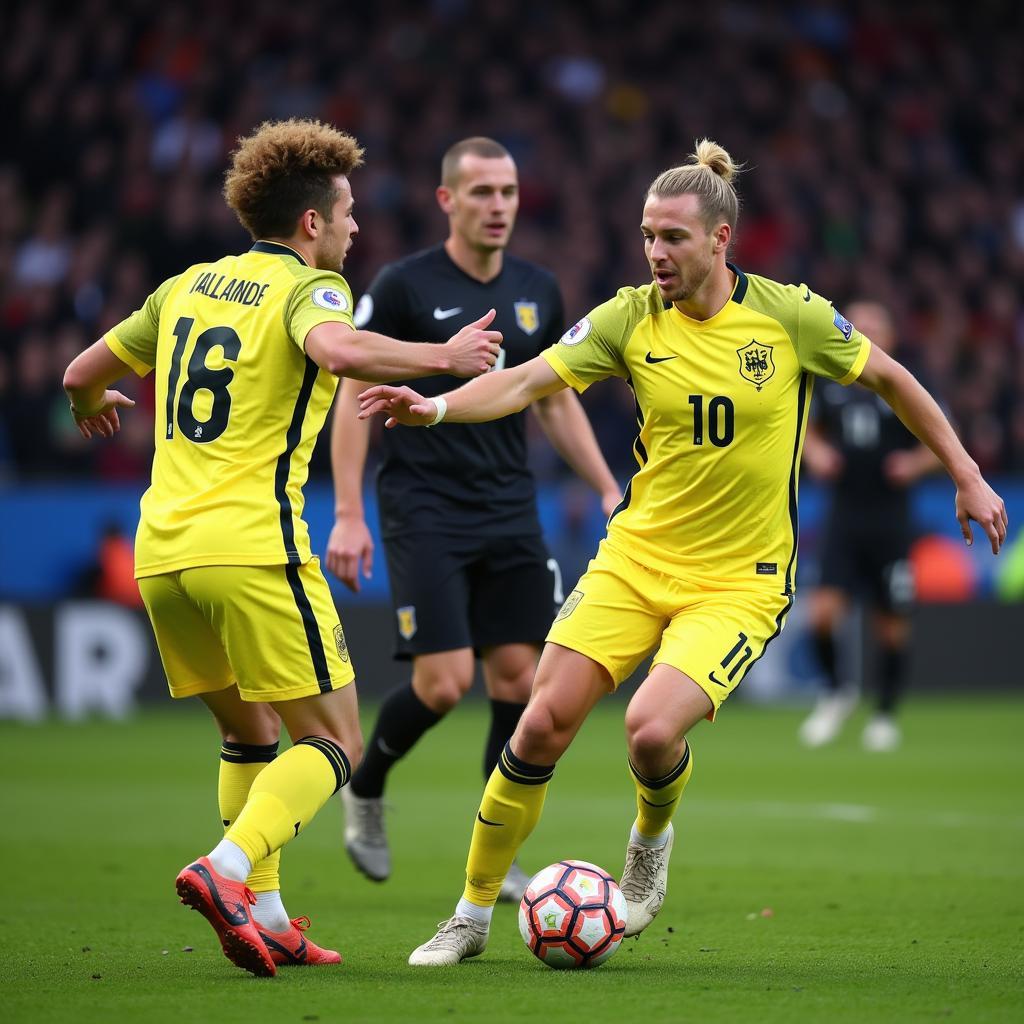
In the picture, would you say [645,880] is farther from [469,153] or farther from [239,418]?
[469,153]

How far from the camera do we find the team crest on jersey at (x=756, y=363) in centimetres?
539

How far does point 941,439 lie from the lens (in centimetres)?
533

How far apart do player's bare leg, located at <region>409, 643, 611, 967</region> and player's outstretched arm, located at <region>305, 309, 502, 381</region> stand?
1.00 metres

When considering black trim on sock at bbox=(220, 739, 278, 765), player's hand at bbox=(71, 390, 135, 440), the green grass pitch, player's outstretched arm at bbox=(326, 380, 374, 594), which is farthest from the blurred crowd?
black trim on sock at bbox=(220, 739, 278, 765)

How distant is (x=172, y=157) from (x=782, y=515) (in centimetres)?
1352

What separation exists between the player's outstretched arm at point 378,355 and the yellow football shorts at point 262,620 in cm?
61

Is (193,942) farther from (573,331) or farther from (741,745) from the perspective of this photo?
(741,745)

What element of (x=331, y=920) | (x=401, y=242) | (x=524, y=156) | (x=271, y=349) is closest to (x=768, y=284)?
(x=271, y=349)

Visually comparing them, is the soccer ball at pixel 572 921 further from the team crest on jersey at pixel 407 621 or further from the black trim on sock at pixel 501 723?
the team crest on jersey at pixel 407 621

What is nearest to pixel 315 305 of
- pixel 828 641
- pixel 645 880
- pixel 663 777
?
pixel 663 777

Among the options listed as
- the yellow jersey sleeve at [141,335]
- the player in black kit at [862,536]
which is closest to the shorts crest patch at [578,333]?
the yellow jersey sleeve at [141,335]

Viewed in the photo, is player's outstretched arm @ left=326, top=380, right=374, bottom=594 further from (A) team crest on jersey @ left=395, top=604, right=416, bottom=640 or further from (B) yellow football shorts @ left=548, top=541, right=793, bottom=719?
(B) yellow football shorts @ left=548, top=541, right=793, bottom=719

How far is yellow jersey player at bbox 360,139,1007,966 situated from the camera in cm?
527

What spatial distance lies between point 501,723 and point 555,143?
45.3ft
